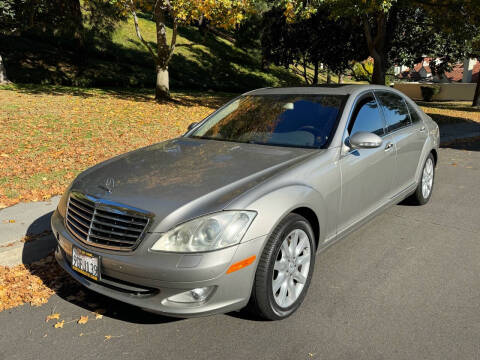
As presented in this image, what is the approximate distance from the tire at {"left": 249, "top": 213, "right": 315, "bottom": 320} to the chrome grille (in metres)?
0.84

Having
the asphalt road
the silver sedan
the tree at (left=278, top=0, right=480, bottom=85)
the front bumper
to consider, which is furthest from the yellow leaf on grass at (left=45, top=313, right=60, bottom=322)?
the tree at (left=278, top=0, right=480, bottom=85)

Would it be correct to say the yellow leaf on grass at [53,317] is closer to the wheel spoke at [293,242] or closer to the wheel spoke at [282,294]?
the wheel spoke at [282,294]

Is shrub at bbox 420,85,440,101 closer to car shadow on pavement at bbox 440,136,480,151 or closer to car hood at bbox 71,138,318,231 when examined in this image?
car shadow on pavement at bbox 440,136,480,151

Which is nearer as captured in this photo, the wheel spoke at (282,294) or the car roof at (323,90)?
the wheel spoke at (282,294)

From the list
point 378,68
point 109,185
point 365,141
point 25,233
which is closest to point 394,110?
point 365,141

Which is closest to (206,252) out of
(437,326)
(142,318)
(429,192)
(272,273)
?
(272,273)

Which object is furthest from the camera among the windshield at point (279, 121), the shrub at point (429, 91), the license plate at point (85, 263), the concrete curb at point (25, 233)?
the shrub at point (429, 91)

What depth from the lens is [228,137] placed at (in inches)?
165

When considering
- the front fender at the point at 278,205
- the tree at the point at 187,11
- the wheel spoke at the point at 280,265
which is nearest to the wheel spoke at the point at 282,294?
the wheel spoke at the point at 280,265

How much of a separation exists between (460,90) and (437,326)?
37.3 metres

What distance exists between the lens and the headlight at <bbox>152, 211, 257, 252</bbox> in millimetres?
2641

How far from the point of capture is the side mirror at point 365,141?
3660mm

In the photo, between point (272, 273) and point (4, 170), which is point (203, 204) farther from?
point (4, 170)

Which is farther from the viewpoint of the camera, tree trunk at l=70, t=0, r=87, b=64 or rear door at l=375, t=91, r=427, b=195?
tree trunk at l=70, t=0, r=87, b=64
